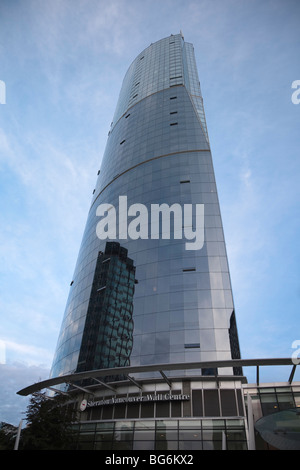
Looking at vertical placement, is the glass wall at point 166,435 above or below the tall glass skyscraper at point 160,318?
below

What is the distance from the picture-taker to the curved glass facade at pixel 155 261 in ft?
133

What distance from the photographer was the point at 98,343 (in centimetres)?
4556

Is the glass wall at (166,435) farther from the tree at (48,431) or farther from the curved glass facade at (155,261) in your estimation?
the curved glass facade at (155,261)

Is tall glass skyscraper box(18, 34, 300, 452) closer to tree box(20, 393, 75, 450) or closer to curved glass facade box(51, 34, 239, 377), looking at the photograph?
curved glass facade box(51, 34, 239, 377)

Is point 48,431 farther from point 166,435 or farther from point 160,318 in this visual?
point 160,318

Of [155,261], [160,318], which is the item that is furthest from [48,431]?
[155,261]

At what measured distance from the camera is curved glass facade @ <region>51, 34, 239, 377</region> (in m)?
40.7

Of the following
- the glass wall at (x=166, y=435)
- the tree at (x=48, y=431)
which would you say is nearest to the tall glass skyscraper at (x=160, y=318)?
the glass wall at (x=166, y=435)

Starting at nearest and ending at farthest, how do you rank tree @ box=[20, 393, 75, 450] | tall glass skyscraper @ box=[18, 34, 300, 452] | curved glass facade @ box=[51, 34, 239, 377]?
tree @ box=[20, 393, 75, 450]
tall glass skyscraper @ box=[18, 34, 300, 452]
curved glass facade @ box=[51, 34, 239, 377]

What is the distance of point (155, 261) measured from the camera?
48.4m

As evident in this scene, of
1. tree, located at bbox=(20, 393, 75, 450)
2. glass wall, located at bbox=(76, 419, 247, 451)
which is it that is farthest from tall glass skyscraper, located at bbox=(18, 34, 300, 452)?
tree, located at bbox=(20, 393, 75, 450)

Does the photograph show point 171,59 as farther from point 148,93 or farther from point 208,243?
point 208,243

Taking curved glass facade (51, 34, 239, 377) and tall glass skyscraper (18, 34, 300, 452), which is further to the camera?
curved glass facade (51, 34, 239, 377)

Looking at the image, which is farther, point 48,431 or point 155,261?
point 155,261
